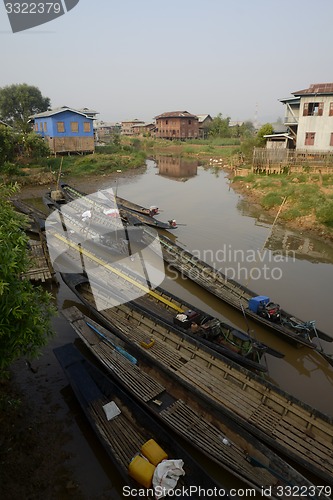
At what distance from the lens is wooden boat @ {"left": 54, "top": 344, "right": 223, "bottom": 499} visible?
18.9 ft

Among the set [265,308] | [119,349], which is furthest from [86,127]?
[119,349]

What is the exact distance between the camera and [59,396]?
8375 millimetres

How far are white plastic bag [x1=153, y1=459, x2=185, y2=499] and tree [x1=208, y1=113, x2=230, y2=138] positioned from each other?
73.5 m

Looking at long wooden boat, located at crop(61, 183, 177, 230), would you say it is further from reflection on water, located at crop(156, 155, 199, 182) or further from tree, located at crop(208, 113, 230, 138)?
tree, located at crop(208, 113, 230, 138)

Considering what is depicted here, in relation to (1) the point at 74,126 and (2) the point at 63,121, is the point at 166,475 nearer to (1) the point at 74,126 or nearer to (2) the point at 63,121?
(2) the point at 63,121

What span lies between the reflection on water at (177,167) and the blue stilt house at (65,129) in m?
10.9

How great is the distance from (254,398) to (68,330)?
20.6 ft

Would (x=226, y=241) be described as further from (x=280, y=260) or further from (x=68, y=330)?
(x=68, y=330)

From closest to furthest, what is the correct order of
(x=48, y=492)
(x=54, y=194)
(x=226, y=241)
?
(x=48, y=492), (x=226, y=241), (x=54, y=194)

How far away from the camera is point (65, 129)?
39.7 metres

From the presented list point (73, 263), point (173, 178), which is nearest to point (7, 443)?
point (73, 263)

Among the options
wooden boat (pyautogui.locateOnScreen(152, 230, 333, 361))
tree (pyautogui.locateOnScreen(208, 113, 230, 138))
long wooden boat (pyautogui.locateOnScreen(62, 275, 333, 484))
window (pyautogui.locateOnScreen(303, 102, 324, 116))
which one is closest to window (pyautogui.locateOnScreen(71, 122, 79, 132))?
window (pyautogui.locateOnScreen(303, 102, 324, 116))

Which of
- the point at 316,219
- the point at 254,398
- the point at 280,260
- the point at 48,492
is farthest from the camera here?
the point at 316,219

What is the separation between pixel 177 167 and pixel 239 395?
44743mm
